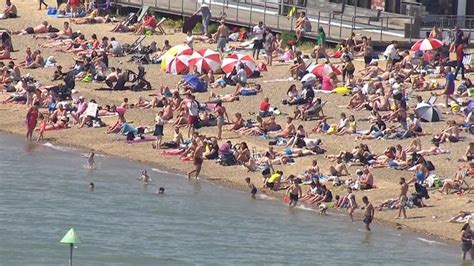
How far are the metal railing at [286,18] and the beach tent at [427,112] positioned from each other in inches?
303

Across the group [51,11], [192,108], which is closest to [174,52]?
[192,108]

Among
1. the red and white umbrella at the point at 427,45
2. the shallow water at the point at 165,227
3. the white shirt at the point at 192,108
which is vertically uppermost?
the red and white umbrella at the point at 427,45

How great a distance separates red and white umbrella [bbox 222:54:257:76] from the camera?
177 feet

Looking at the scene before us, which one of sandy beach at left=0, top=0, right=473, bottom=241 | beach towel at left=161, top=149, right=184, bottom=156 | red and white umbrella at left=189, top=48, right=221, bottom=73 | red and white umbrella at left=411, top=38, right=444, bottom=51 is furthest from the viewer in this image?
red and white umbrella at left=189, top=48, right=221, bottom=73

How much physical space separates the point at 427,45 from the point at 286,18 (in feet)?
28.0

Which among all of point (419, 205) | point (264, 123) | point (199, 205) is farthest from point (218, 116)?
point (419, 205)

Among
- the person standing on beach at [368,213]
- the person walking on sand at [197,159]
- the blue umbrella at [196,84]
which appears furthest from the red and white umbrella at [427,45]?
the person standing on beach at [368,213]

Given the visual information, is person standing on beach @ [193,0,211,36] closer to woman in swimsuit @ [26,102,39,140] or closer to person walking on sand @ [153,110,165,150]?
woman in swimsuit @ [26,102,39,140]

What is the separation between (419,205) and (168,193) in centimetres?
683

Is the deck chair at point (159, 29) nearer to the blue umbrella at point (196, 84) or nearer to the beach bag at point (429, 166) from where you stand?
the blue umbrella at point (196, 84)

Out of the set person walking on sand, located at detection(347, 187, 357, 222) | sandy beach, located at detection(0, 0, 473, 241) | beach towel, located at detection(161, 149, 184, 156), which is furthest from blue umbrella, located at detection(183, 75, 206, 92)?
person walking on sand, located at detection(347, 187, 357, 222)

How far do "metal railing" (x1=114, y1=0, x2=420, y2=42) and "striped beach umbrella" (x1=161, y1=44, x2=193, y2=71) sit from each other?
429 centimetres

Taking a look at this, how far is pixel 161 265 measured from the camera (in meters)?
38.3

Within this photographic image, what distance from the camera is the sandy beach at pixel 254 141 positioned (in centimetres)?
4166
